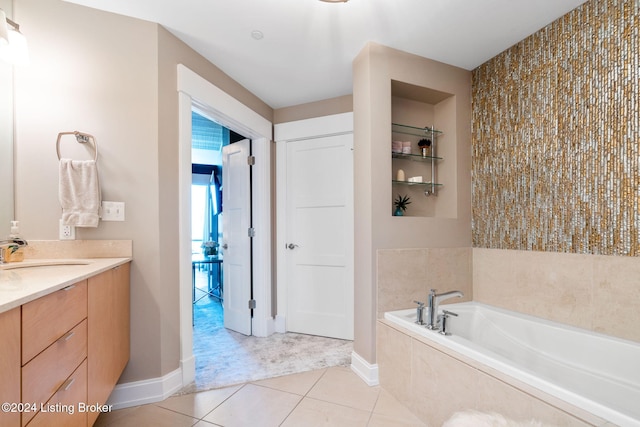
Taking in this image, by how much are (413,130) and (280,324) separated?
7.66 feet

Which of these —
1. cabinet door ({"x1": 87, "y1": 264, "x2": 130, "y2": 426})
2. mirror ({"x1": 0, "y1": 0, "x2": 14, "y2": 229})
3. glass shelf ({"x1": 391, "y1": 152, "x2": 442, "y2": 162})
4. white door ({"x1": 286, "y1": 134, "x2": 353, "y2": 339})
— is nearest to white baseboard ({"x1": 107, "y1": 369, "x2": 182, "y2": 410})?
cabinet door ({"x1": 87, "y1": 264, "x2": 130, "y2": 426})

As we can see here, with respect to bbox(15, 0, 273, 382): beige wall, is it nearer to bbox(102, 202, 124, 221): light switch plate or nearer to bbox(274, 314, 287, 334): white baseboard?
bbox(102, 202, 124, 221): light switch plate

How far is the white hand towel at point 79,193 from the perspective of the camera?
5.27 ft

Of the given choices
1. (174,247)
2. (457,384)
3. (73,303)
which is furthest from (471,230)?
(73,303)

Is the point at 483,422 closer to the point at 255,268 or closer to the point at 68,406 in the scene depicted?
the point at 68,406

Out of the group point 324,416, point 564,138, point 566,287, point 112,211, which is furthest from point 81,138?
point 566,287

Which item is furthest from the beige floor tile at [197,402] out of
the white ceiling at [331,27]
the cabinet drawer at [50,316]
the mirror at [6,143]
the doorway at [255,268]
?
the white ceiling at [331,27]

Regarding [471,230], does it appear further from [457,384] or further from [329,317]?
[329,317]

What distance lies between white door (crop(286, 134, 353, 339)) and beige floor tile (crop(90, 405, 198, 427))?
1477 mm

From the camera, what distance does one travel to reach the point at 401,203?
236 centimetres

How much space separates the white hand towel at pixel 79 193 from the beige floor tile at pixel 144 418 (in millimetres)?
1098

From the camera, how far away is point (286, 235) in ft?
10.00

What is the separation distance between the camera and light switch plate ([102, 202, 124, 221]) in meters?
1.72

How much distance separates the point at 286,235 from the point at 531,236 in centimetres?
213
